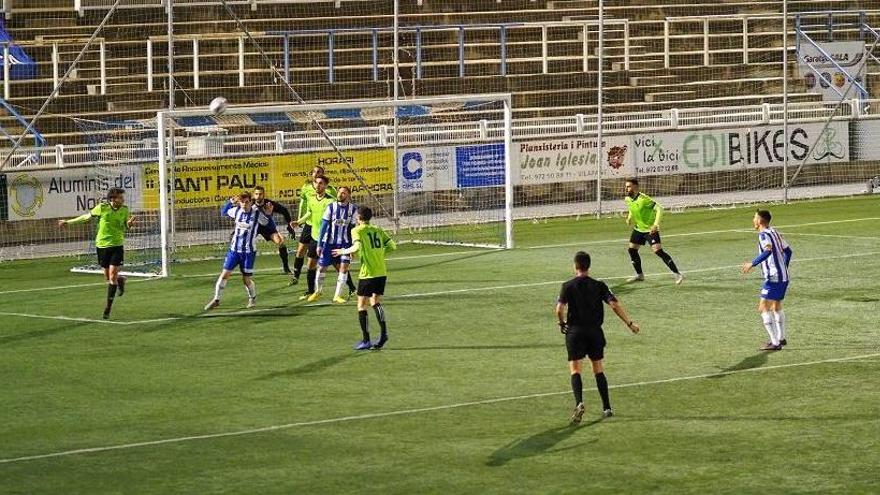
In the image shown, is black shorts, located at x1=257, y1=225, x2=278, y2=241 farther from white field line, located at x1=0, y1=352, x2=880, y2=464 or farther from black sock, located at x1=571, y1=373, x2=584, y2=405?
black sock, located at x1=571, y1=373, x2=584, y2=405

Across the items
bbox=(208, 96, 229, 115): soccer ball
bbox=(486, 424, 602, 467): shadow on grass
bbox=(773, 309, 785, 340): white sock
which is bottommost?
bbox=(486, 424, 602, 467): shadow on grass

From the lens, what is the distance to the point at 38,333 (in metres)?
24.6

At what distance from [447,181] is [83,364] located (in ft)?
61.0

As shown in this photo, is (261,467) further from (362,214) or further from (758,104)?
(758,104)

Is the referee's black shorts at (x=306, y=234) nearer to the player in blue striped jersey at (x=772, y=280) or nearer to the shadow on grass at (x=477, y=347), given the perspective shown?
the shadow on grass at (x=477, y=347)

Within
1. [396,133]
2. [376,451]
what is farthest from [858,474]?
[396,133]

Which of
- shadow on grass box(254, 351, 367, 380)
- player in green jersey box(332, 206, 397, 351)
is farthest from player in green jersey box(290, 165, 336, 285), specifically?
shadow on grass box(254, 351, 367, 380)

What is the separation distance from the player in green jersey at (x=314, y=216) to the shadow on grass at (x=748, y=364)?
29.8 ft

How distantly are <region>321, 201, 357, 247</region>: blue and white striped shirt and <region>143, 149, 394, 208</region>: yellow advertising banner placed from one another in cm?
792

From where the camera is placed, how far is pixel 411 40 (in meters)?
48.8

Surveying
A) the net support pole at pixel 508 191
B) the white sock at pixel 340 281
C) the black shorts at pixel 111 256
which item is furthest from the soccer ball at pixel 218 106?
the net support pole at pixel 508 191

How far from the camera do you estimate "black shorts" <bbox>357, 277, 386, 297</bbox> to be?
885 inches

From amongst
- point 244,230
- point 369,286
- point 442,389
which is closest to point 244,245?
point 244,230

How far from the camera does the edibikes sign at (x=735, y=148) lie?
145 ft
